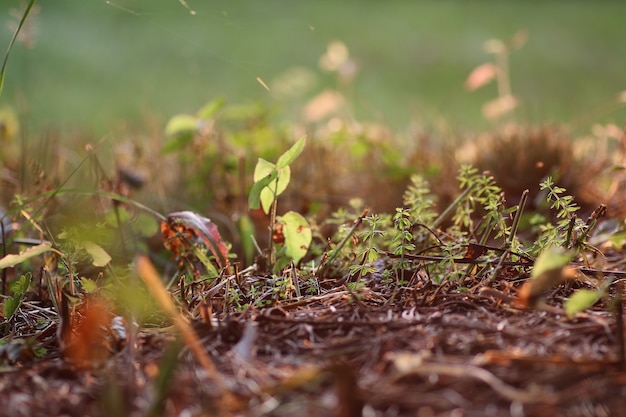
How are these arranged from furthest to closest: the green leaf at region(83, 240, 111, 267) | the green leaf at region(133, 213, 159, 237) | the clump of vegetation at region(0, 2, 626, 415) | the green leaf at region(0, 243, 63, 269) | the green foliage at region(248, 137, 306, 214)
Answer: the green leaf at region(133, 213, 159, 237) → the green foliage at region(248, 137, 306, 214) → the green leaf at region(83, 240, 111, 267) → the green leaf at region(0, 243, 63, 269) → the clump of vegetation at region(0, 2, 626, 415)

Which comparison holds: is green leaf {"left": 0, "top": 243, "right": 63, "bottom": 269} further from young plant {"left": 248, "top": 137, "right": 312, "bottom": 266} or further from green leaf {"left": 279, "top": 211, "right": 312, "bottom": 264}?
green leaf {"left": 279, "top": 211, "right": 312, "bottom": 264}

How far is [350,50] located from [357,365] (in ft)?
24.9

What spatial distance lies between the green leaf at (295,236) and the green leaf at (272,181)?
2.7 inches

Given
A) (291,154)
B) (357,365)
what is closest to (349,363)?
(357,365)

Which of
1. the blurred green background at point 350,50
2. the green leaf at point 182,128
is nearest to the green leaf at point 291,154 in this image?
the green leaf at point 182,128

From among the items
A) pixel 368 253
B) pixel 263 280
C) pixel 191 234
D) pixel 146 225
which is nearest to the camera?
pixel 368 253

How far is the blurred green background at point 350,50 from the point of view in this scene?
7.04 metres

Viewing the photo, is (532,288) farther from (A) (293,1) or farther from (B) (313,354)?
(A) (293,1)

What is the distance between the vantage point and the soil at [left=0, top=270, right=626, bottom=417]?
83cm

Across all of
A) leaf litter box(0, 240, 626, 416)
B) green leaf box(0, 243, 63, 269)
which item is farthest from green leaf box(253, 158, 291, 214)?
green leaf box(0, 243, 63, 269)

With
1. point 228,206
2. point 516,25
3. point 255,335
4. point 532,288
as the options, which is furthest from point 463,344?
point 516,25

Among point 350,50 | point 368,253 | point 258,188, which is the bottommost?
point 350,50

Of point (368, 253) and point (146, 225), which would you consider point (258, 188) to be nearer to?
point (368, 253)

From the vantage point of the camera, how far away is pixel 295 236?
59.5 inches
